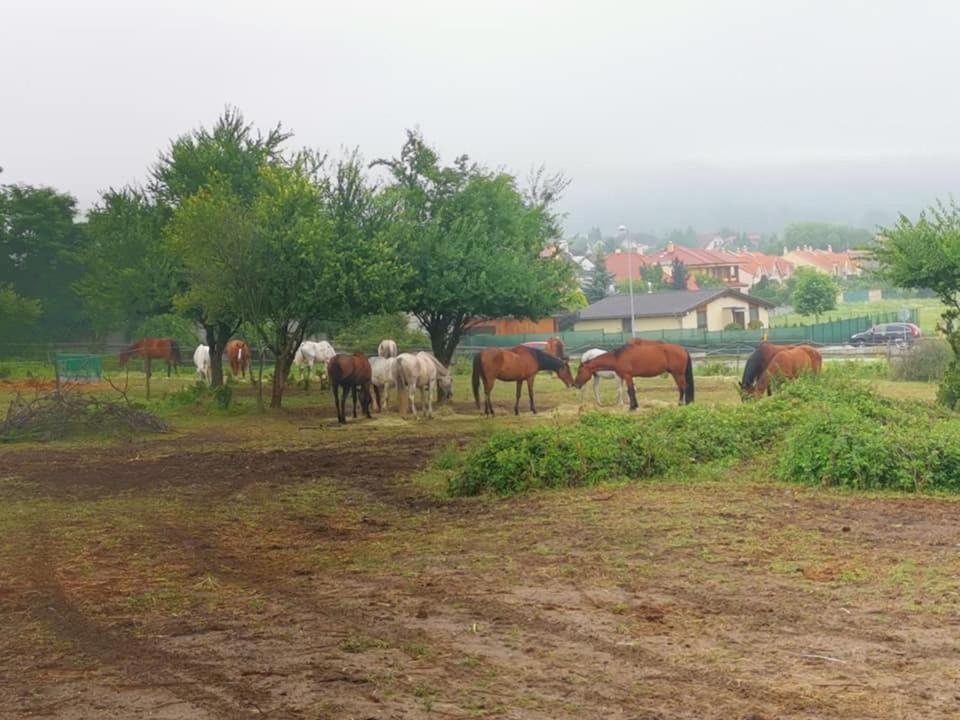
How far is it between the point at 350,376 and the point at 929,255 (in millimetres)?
13086

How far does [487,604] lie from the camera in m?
7.94

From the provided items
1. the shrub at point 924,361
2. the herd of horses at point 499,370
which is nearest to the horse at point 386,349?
the herd of horses at point 499,370

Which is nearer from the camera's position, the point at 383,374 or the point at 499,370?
the point at 499,370

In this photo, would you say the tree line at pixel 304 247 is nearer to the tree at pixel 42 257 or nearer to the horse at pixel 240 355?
the horse at pixel 240 355

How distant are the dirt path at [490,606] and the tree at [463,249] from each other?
649 inches

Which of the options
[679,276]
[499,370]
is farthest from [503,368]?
[679,276]

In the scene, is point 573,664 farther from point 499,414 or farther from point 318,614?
point 499,414

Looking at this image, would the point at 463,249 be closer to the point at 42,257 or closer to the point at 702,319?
the point at 42,257

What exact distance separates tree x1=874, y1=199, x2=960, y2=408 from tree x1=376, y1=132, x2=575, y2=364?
9498mm

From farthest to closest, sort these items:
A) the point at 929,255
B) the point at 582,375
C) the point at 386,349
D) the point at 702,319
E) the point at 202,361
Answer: the point at 702,319 < the point at 202,361 < the point at 386,349 < the point at 582,375 < the point at 929,255

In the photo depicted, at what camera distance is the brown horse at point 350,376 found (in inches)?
993

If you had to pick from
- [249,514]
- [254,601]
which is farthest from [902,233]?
[254,601]

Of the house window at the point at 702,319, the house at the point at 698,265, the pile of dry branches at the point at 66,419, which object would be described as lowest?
the pile of dry branches at the point at 66,419

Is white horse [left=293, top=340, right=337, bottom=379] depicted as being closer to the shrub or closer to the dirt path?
Answer: the shrub
